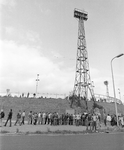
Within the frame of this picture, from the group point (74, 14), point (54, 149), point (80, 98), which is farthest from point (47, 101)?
point (54, 149)

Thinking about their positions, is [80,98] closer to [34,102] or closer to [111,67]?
[34,102]

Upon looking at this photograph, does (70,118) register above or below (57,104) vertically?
below

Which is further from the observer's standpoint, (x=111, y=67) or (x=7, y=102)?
(x=7, y=102)

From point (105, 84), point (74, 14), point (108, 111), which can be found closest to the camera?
point (108, 111)

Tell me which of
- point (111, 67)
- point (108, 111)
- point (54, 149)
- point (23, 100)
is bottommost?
point (54, 149)

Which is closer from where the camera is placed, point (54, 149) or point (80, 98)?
point (54, 149)

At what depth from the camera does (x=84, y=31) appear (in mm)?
36594

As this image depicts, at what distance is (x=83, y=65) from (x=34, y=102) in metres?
14.8

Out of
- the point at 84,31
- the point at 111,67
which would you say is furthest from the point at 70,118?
the point at 84,31

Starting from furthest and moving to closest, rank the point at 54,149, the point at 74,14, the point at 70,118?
the point at 74,14
the point at 70,118
the point at 54,149

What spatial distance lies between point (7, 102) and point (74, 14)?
2803 cm

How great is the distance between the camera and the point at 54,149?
5531mm

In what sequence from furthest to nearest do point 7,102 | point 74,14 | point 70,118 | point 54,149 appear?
point 74,14
point 7,102
point 70,118
point 54,149

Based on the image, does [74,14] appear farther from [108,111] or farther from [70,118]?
[70,118]
